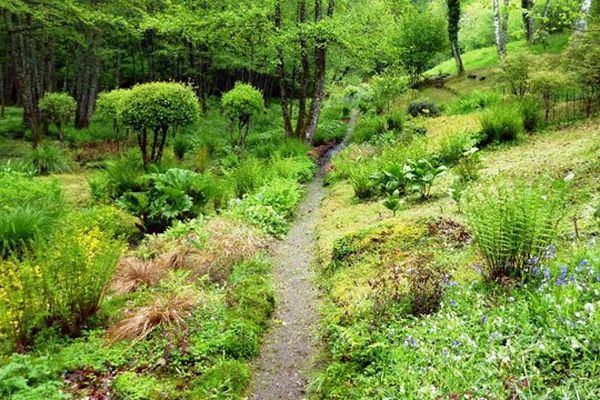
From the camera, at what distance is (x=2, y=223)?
5.90 m

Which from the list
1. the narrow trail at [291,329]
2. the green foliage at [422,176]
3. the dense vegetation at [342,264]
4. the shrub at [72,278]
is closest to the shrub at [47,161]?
the dense vegetation at [342,264]

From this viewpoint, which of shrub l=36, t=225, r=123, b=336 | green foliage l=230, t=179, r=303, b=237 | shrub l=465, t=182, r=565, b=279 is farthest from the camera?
green foliage l=230, t=179, r=303, b=237

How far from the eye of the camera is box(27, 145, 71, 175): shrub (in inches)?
577

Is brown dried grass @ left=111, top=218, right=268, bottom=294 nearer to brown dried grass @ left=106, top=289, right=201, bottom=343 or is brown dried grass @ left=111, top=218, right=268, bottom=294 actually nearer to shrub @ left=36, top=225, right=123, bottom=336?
brown dried grass @ left=106, top=289, right=201, bottom=343

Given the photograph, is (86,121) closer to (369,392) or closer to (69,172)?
(69,172)

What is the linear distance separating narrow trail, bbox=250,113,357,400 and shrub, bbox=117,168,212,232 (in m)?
1.90

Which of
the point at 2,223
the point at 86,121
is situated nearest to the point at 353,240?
the point at 2,223

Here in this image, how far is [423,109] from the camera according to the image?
20531mm

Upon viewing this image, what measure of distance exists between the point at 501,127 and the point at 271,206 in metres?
6.56

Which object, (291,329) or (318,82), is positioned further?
(318,82)

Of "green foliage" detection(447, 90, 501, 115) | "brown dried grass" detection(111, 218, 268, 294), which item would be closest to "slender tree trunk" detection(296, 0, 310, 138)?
"green foliage" detection(447, 90, 501, 115)

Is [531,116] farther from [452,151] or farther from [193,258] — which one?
[193,258]

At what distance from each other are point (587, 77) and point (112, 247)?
12.0 metres

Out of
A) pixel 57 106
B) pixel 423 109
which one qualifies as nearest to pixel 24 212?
pixel 57 106
